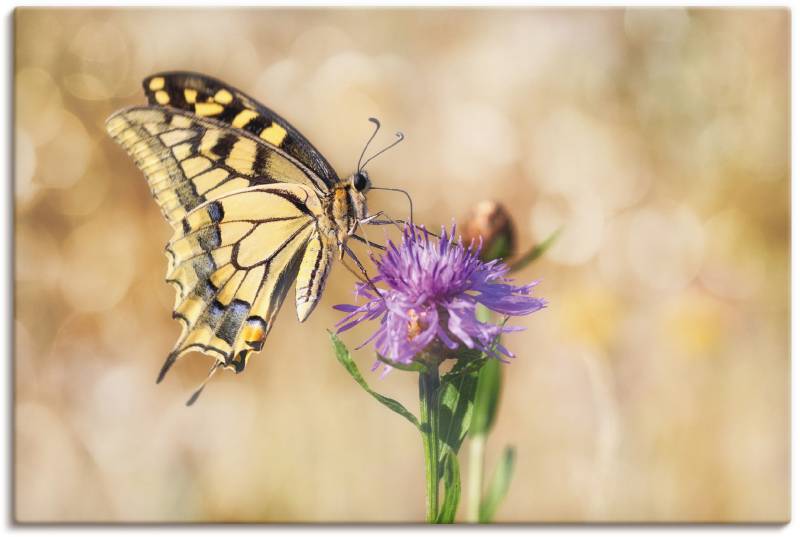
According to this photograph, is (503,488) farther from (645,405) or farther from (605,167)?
(605,167)

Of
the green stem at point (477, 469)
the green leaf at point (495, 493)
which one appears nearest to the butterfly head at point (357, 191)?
the green stem at point (477, 469)

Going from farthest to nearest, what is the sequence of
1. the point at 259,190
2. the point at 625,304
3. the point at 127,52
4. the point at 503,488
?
the point at 625,304, the point at 127,52, the point at 503,488, the point at 259,190

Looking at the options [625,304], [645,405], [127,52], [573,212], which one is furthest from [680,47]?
[127,52]

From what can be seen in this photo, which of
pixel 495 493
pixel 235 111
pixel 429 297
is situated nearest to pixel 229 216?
pixel 235 111

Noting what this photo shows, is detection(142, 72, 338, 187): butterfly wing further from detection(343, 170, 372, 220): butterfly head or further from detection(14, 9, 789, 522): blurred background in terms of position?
detection(14, 9, 789, 522): blurred background

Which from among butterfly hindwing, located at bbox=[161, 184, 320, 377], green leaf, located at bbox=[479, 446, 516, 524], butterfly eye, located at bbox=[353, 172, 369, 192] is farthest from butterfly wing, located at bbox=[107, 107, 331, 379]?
green leaf, located at bbox=[479, 446, 516, 524]

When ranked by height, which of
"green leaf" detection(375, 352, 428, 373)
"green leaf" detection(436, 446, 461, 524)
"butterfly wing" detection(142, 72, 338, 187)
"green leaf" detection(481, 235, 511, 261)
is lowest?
"green leaf" detection(436, 446, 461, 524)
